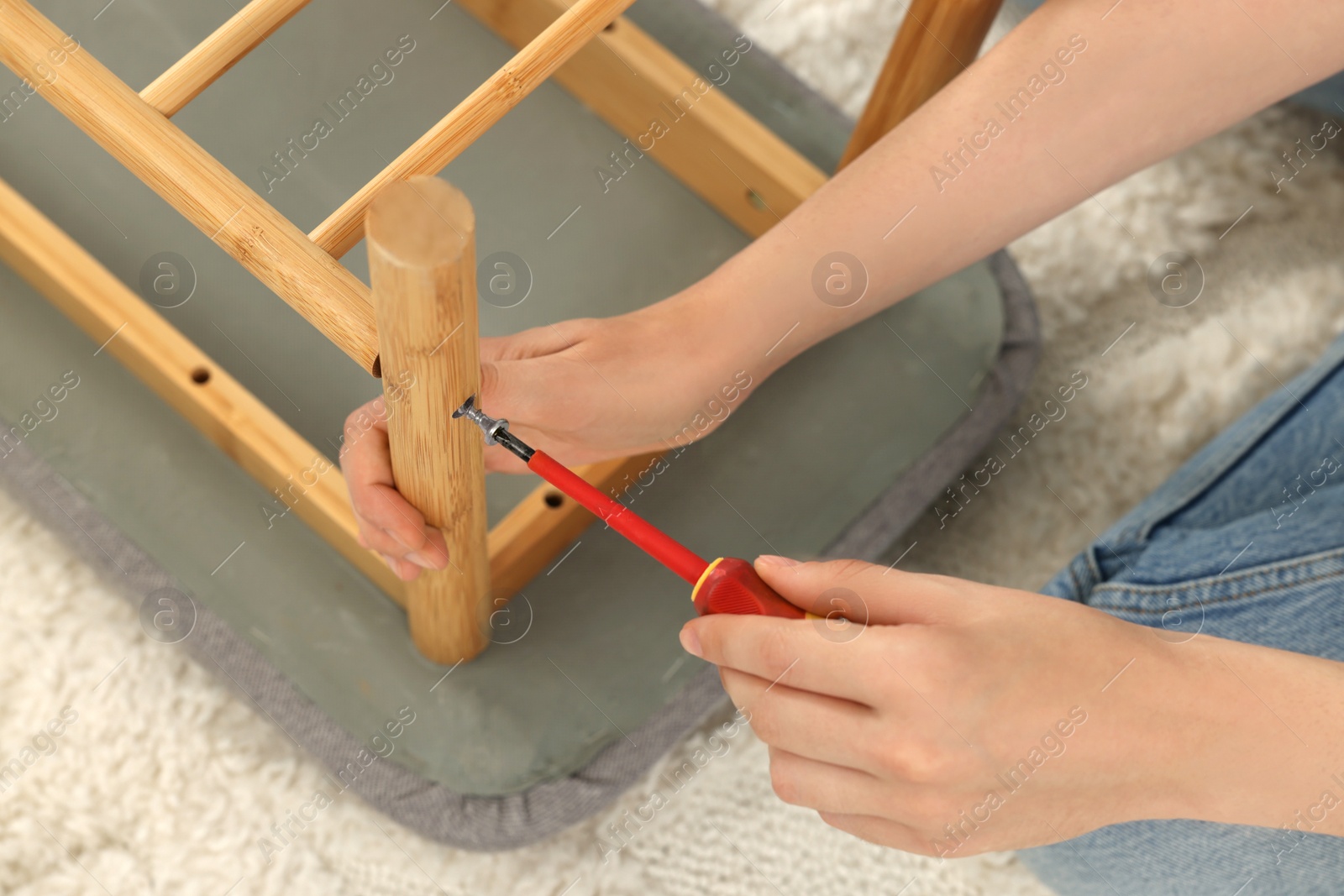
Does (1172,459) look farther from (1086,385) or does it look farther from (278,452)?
(278,452)

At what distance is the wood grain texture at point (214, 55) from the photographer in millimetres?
373

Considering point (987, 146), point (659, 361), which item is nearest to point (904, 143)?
point (987, 146)

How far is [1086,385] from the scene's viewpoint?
72 cm

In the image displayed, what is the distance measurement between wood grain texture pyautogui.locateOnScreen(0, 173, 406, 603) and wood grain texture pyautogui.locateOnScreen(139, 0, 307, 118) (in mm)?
191

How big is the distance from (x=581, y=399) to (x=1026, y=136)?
0.22 metres

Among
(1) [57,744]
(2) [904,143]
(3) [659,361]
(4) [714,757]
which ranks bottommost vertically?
(1) [57,744]

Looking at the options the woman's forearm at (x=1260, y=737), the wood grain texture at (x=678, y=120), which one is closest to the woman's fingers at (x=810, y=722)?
the woman's forearm at (x=1260, y=737)

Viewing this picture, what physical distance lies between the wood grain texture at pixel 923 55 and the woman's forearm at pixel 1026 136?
6 centimetres

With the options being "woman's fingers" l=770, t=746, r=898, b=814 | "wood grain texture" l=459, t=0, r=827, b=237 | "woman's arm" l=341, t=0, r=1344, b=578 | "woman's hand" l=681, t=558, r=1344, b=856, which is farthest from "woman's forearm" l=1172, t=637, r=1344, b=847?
"wood grain texture" l=459, t=0, r=827, b=237

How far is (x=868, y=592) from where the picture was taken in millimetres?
357

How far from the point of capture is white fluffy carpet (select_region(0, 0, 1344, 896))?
59 cm

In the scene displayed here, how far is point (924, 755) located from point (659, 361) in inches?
7.8

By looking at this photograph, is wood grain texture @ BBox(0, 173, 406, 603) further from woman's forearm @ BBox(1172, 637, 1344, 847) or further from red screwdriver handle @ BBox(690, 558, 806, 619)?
woman's forearm @ BBox(1172, 637, 1344, 847)

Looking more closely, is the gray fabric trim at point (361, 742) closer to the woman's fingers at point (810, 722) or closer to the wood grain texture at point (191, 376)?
the wood grain texture at point (191, 376)
